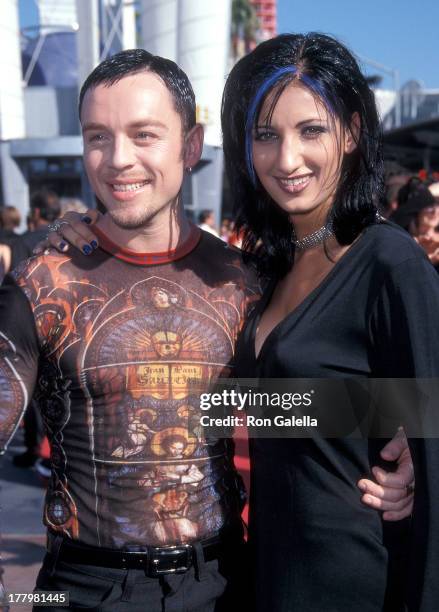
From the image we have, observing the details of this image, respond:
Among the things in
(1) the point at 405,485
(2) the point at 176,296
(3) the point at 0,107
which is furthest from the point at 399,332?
(3) the point at 0,107

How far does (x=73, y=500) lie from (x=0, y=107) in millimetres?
21668

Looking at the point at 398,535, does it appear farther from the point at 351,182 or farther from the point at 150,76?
the point at 150,76

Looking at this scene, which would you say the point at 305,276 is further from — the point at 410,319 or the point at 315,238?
the point at 410,319

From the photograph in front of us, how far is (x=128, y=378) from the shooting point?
1.81 m

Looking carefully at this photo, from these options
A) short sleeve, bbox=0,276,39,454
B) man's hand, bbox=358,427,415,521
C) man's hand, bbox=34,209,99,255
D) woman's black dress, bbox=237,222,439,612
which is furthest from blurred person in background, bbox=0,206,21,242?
man's hand, bbox=358,427,415,521

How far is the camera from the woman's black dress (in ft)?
4.90

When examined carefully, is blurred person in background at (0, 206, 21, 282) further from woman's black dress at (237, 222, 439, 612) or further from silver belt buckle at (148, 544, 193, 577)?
woman's black dress at (237, 222, 439, 612)

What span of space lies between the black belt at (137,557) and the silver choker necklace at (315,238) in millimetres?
878

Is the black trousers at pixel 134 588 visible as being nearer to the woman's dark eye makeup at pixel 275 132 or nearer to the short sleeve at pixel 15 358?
the short sleeve at pixel 15 358

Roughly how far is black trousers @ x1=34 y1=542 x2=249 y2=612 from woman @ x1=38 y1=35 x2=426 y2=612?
0.14 meters

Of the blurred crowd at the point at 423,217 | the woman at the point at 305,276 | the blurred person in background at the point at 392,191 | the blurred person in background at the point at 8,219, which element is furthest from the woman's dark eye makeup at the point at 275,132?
the blurred person in background at the point at 8,219

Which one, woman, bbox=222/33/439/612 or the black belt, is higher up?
woman, bbox=222/33/439/612

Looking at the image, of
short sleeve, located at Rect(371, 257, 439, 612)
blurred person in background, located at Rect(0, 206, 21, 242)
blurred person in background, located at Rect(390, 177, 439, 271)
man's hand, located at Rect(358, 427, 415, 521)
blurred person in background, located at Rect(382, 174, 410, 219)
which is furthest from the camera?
blurred person in background, located at Rect(0, 206, 21, 242)

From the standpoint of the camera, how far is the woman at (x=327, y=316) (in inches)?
59.7
